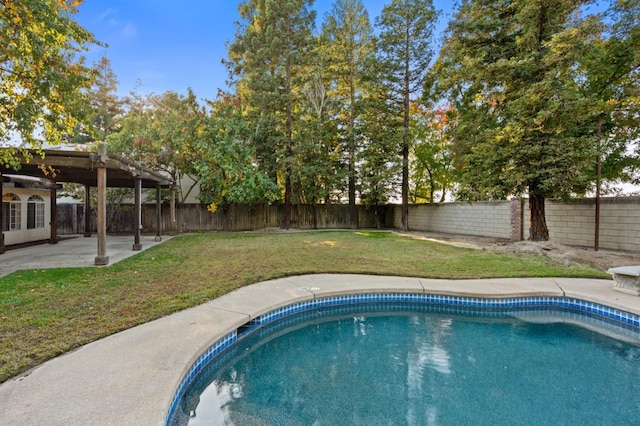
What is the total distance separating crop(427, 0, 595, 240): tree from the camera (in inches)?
295

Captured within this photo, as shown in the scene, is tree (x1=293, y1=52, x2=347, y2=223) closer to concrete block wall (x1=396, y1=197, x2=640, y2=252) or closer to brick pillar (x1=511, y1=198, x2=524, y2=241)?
concrete block wall (x1=396, y1=197, x2=640, y2=252)

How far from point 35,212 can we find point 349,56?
50.5 feet

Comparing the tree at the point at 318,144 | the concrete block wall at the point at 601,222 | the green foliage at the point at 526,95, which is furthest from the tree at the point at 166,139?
the concrete block wall at the point at 601,222

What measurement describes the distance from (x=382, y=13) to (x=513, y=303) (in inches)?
571

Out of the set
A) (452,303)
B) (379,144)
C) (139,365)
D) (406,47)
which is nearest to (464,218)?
(379,144)

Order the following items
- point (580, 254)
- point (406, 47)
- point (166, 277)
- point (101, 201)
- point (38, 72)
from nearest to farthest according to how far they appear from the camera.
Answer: point (38, 72), point (166, 277), point (101, 201), point (580, 254), point (406, 47)

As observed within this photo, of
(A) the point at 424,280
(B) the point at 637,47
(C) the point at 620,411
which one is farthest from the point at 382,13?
(C) the point at 620,411

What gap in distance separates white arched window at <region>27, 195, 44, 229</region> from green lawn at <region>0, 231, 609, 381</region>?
4.77 m

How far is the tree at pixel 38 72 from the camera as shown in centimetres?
421

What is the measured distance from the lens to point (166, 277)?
17.7ft

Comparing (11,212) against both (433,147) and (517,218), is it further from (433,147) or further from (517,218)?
(433,147)

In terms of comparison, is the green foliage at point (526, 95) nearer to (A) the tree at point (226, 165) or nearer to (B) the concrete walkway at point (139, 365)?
(B) the concrete walkway at point (139, 365)

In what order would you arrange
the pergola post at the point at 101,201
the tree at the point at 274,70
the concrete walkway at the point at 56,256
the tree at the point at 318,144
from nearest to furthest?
1. the pergola post at the point at 101,201
2. the concrete walkway at the point at 56,256
3. the tree at the point at 274,70
4. the tree at the point at 318,144

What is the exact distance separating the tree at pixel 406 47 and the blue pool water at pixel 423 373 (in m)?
12.1
